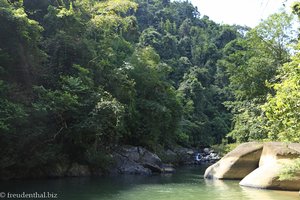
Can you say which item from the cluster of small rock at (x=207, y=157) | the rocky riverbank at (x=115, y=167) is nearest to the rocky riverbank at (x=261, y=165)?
the rocky riverbank at (x=115, y=167)

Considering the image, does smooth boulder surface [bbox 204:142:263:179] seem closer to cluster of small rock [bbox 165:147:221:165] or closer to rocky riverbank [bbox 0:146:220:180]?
rocky riverbank [bbox 0:146:220:180]

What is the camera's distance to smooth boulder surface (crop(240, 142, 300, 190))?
Result: 51.8ft

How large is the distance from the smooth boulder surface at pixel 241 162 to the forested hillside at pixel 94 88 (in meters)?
1.83

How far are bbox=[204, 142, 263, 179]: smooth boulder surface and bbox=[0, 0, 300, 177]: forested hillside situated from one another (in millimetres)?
1830

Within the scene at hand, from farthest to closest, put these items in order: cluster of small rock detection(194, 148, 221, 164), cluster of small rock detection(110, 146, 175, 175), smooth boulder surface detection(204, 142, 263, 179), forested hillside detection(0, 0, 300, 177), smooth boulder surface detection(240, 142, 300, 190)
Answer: cluster of small rock detection(194, 148, 221, 164) < cluster of small rock detection(110, 146, 175, 175) < smooth boulder surface detection(204, 142, 263, 179) < forested hillside detection(0, 0, 300, 177) < smooth boulder surface detection(240, 142, 300, 190)

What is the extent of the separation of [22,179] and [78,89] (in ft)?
17.6

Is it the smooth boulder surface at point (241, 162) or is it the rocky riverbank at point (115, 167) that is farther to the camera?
the rocky riverbank at point (115, 167)

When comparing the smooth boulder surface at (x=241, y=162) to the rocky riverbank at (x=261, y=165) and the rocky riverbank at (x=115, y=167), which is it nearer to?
the rocky riverbank at (x=261, y=165)

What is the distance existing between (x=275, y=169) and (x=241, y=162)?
3.40 metres

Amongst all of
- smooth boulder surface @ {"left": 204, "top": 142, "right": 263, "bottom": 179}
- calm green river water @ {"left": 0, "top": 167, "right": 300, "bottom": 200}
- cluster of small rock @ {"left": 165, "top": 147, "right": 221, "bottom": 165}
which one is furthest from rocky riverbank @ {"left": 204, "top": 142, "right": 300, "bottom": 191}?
cluster of small rock @ {"left": 165, "top": 147, "right": 221, "bottom": 165}

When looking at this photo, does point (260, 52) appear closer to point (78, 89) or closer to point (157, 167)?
point (157, 167)

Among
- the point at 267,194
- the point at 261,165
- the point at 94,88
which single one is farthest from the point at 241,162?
the point at 94,88

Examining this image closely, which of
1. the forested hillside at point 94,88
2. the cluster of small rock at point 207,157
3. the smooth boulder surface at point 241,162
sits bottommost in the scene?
the smooth boulder surface at point 241,162

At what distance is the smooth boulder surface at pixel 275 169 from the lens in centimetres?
1577
